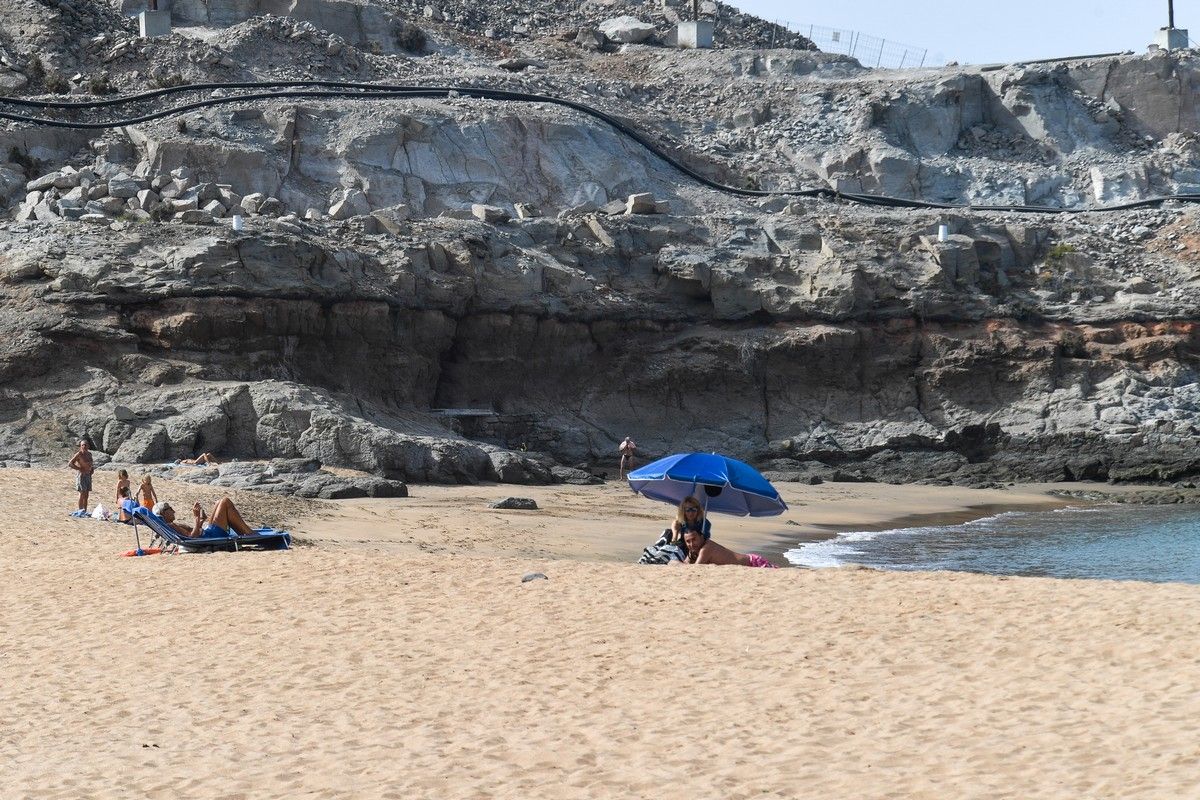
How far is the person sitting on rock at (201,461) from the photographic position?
23530 millimetres

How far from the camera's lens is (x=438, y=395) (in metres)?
33.4

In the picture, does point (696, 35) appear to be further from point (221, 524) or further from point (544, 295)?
point (221, 524)

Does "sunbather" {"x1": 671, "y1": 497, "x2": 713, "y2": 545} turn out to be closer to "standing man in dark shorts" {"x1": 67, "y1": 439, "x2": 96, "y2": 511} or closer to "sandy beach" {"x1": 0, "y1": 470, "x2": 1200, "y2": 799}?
"sandy beach" {"x1": 0, "y1": 470, "x2": 1200, "y2": 799}

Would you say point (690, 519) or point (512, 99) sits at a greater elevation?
point (512, 99)

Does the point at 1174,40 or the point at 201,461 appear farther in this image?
the point at 1174,40

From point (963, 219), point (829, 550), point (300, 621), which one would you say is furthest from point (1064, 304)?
point (300, 621)

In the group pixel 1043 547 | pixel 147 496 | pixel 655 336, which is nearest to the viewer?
pixel 147 496

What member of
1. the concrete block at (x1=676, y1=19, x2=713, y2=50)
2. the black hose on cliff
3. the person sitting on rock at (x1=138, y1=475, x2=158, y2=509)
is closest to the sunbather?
the person sitting on rock at (x1=138, y1=475, x2=158, y2=509)

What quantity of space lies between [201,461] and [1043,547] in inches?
534

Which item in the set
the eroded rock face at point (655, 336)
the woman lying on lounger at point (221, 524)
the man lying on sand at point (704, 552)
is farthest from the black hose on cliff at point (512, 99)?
the man lying on sand at point (704, 552)

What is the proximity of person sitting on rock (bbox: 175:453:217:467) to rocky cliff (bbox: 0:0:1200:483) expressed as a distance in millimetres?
783

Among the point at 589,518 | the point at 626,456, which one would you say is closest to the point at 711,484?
the point at 589,518

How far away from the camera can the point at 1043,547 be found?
21578mm

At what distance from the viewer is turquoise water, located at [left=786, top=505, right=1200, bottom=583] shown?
737 inches
